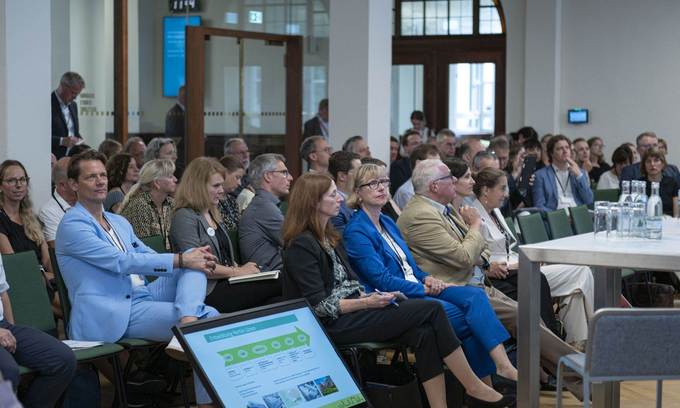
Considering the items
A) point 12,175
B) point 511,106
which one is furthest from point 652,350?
point 511,106

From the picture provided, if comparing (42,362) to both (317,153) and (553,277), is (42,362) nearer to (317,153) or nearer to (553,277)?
(553,277)

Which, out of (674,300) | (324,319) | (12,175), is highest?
(12,175)

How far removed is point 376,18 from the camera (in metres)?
9.48

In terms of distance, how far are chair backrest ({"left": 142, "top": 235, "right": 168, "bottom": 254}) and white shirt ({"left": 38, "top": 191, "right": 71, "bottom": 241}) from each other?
0.94 meters

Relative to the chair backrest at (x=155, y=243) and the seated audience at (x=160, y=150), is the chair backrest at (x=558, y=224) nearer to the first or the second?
the chair backrest at (x=155, y=243)

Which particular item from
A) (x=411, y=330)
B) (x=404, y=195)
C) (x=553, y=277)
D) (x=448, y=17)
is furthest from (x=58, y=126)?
(x=448, y=17)

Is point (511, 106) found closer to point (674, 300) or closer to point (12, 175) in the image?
point (674, 300)

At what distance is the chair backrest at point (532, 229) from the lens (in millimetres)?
7004

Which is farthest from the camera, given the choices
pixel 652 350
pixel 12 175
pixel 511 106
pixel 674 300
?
pixel 511 106

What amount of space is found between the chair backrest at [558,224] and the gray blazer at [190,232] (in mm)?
2691

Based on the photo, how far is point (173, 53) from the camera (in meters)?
11.9

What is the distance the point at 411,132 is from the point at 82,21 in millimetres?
3689

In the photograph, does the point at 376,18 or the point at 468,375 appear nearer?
the point at 468,375

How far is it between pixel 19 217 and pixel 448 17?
439 inches
